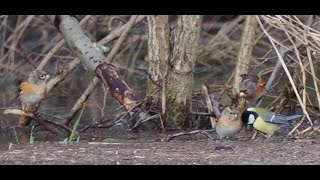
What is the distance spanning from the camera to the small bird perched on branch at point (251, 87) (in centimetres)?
657

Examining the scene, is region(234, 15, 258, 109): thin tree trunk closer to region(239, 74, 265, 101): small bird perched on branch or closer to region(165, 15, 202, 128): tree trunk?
region(239, 74, 265, 101): small bird perched on branch

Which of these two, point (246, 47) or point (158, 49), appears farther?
point (158, 49)

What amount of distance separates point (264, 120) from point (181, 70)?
940 millimetres

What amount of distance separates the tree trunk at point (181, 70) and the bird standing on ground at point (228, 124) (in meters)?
0.64

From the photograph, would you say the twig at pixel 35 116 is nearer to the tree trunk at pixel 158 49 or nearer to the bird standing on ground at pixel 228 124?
the tree trunk at pixel 158 49

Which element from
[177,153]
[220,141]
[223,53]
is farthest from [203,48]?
[177,153]

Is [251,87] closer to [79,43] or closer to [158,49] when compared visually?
[158,49]

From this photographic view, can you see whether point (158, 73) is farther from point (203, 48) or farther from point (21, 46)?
point (21, 46)

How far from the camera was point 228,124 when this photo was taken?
19.4 ft

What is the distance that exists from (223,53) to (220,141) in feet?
13.2

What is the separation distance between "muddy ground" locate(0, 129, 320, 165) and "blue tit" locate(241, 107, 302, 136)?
3.5 inches

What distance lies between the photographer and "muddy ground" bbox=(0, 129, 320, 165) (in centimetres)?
480

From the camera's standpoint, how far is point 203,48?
9422 millimetres

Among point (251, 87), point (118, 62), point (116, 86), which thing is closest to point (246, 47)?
point (251, 87)
